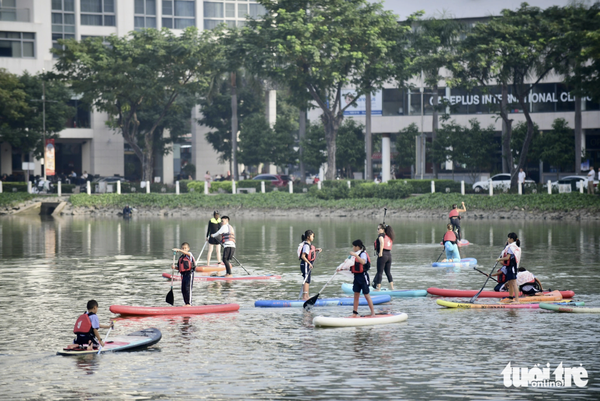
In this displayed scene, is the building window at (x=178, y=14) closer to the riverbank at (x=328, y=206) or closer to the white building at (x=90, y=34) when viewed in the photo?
the white building at (x=90, y=34)

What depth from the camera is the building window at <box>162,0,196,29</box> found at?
318 ft

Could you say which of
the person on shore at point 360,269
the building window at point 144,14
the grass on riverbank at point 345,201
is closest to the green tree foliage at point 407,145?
the grass on riverbank at point 345,201

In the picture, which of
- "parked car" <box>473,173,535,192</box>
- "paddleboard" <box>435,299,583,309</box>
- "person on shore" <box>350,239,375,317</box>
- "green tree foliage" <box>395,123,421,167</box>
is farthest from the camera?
"green tree foliage" <box>395,123,421,167</box>

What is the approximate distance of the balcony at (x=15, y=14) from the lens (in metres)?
85.1

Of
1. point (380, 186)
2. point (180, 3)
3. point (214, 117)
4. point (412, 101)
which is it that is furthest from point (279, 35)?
point (180, 3)

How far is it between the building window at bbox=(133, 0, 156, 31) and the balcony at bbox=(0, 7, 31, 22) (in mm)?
12501

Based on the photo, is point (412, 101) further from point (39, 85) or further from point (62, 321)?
point (62, 321)

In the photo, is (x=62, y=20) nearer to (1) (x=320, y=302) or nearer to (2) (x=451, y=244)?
(2) (x=451, y=244)

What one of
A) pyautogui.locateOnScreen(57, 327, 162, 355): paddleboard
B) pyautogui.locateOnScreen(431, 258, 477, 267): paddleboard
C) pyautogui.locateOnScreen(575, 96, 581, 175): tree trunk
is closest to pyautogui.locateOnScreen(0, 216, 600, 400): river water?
Result: pyautogui.locateOnScreen(57, 327, 162, 355): paddleboard

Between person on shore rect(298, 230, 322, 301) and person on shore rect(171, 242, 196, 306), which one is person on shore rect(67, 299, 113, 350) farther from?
person on shore rect(298, 230, 322, 301)

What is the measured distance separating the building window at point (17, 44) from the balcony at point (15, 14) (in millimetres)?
1687

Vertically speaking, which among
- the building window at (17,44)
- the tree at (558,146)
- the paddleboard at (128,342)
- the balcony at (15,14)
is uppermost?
the balcony at (15,14)

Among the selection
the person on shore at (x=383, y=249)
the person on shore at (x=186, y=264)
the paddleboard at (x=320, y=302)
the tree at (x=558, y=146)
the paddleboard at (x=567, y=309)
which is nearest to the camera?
the paddleboard at (x=567, y=309)

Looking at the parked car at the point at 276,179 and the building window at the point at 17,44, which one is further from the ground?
the building window at the point at 17,44
